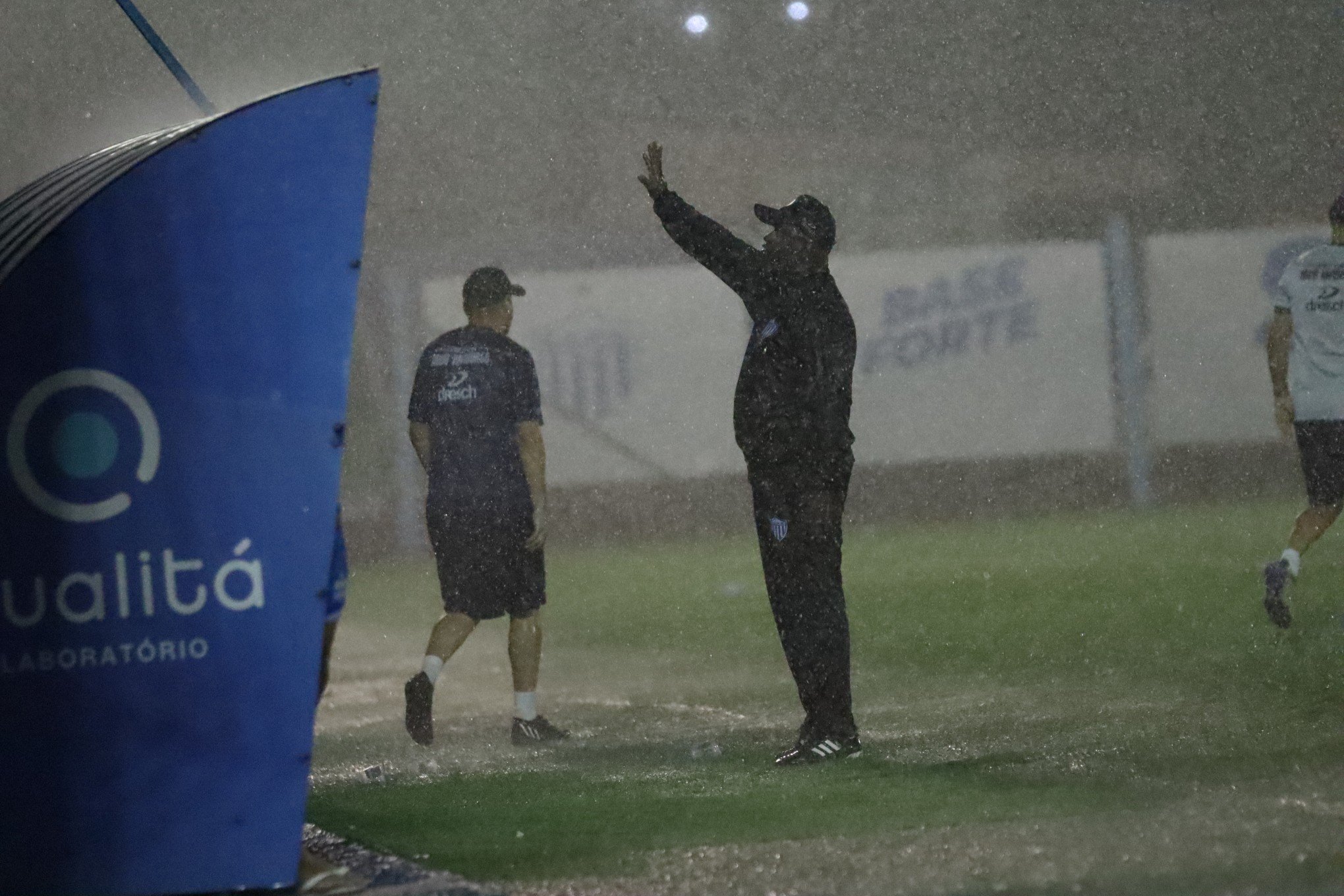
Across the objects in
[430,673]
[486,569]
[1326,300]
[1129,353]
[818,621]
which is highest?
[1129,353]

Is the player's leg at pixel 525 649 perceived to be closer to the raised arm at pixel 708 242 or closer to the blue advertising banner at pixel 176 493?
the raised arm at pixel 708 242

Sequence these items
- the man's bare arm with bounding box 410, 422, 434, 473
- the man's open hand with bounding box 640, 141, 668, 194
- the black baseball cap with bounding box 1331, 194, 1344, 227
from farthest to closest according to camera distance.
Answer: the black baseball cap with bounding box 1331, 194, 1344, 227 → the man's bare arm with bounding box 410, 422, 434, 473 → the man's open hand with bounding box 640, 141, 668, 194

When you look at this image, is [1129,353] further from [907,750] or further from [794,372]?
[794,372]

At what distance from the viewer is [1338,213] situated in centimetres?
705

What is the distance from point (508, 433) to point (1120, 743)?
211 cm

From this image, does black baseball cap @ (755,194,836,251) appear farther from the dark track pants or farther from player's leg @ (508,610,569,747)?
player's leg @ (508,610,569,747)

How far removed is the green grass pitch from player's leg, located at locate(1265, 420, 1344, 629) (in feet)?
0.75

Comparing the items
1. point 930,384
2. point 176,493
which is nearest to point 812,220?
point 176,493

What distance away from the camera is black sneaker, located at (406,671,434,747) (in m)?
6.02

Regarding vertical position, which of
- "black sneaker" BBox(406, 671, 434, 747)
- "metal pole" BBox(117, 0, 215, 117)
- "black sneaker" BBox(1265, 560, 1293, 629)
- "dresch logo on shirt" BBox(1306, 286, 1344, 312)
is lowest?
"black sneaker" BBox(406, 671, 434, 747)

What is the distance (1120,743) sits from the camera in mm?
5395

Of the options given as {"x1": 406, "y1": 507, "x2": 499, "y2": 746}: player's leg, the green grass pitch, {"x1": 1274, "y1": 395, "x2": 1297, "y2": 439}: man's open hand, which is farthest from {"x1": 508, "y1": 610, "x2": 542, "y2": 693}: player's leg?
{"x1": 1274, "y1": 395, "x2": 1297, "y2": 439}: man's open hand

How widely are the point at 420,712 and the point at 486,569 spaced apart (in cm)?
50

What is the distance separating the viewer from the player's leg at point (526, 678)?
6.16 m
